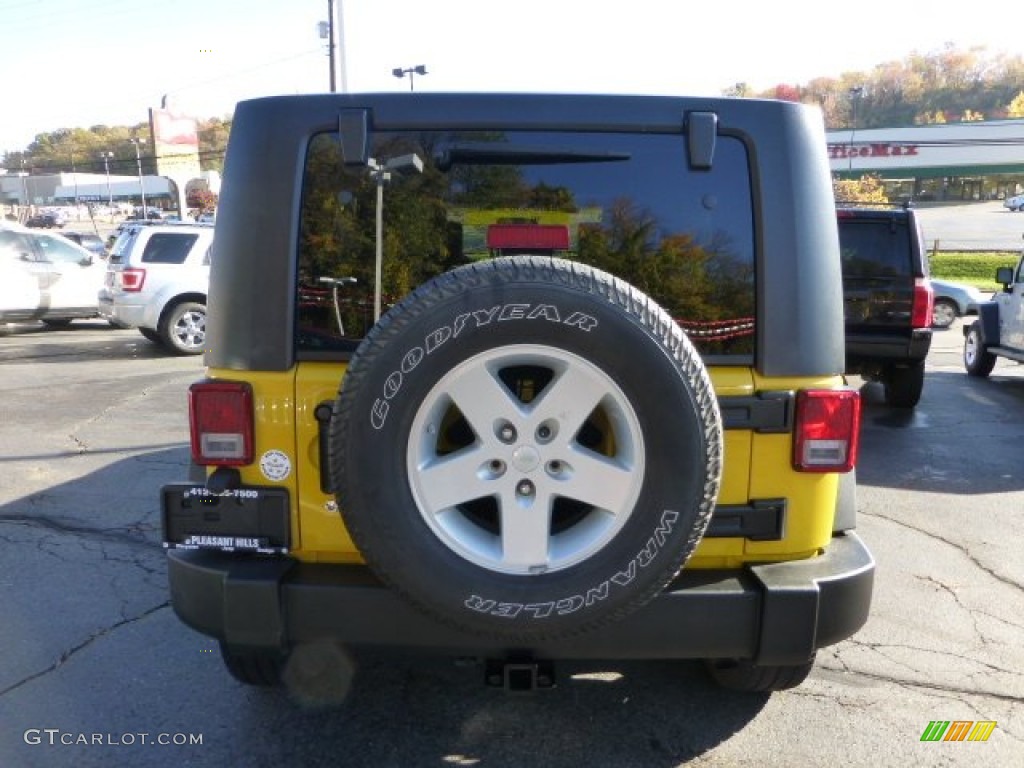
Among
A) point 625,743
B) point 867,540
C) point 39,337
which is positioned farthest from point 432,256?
point 39,337

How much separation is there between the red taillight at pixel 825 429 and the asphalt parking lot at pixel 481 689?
106 centimetres

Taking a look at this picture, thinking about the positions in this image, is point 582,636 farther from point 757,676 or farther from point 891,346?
point 891,346

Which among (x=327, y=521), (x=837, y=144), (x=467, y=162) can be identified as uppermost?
(x=837, y=144)

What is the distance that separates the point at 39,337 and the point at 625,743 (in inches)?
532

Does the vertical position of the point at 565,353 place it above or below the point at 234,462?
above

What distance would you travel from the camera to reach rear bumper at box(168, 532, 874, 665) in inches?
94.7

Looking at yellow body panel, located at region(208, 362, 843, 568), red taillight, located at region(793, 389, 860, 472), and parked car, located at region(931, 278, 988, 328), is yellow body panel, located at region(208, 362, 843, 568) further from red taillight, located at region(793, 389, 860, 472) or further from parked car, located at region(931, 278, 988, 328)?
parked car, located at region(931, 278, 988, 328)

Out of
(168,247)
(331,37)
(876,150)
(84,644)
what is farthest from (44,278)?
(876,150)

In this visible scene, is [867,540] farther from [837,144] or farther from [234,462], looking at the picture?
[837,144]

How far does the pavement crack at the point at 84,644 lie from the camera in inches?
127

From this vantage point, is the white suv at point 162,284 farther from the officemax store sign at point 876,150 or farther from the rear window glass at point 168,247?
the officemax store sign at point 876,150

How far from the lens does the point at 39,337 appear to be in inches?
529

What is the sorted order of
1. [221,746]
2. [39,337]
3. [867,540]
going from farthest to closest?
1. [39,337]
2. [867,540]
3. [221,746]

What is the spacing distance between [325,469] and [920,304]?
23.0 feet
